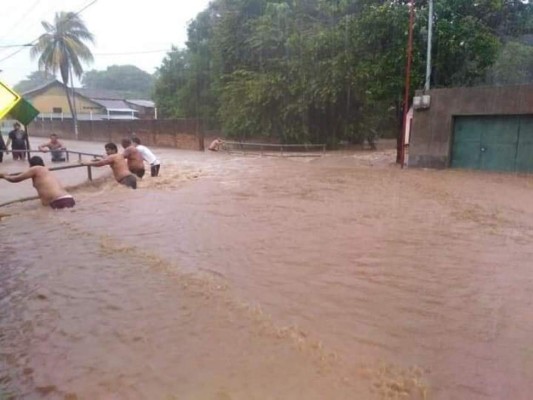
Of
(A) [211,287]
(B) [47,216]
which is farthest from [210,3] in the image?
(A) [211,287]

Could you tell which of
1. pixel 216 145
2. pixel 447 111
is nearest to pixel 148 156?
pixel 447 111

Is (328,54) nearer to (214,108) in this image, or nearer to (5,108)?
(214,108)

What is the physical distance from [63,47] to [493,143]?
3200 cm

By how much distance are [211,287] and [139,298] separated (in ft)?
2.47

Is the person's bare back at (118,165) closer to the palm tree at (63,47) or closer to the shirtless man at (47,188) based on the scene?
the shirtless man at (47,188)

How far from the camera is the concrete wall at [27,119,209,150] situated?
26.5 m

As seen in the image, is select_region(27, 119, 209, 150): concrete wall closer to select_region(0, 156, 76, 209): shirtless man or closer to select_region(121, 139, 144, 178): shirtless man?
select_region(121, 139, 144, 178): shirtless man

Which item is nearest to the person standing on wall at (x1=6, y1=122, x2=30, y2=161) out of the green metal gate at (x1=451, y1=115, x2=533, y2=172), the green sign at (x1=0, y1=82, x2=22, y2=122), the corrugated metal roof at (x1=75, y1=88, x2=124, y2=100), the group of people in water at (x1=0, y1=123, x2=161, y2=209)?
the group of people in water at (x1=0, y1=123, x2=161, y2=209)

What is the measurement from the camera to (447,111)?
1526cm

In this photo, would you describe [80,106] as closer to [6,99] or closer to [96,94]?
[96,94]

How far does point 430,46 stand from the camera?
49.3 feet

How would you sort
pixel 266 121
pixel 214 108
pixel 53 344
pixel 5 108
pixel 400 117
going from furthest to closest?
1. pixel 214 108
2. pixel 266 121
3. pixel 400 117
4. pixel 53 344
5. pixel 5 108

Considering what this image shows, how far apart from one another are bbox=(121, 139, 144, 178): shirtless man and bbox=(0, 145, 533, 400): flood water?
331 cm

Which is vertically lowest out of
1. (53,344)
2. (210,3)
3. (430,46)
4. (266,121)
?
(53,344)
